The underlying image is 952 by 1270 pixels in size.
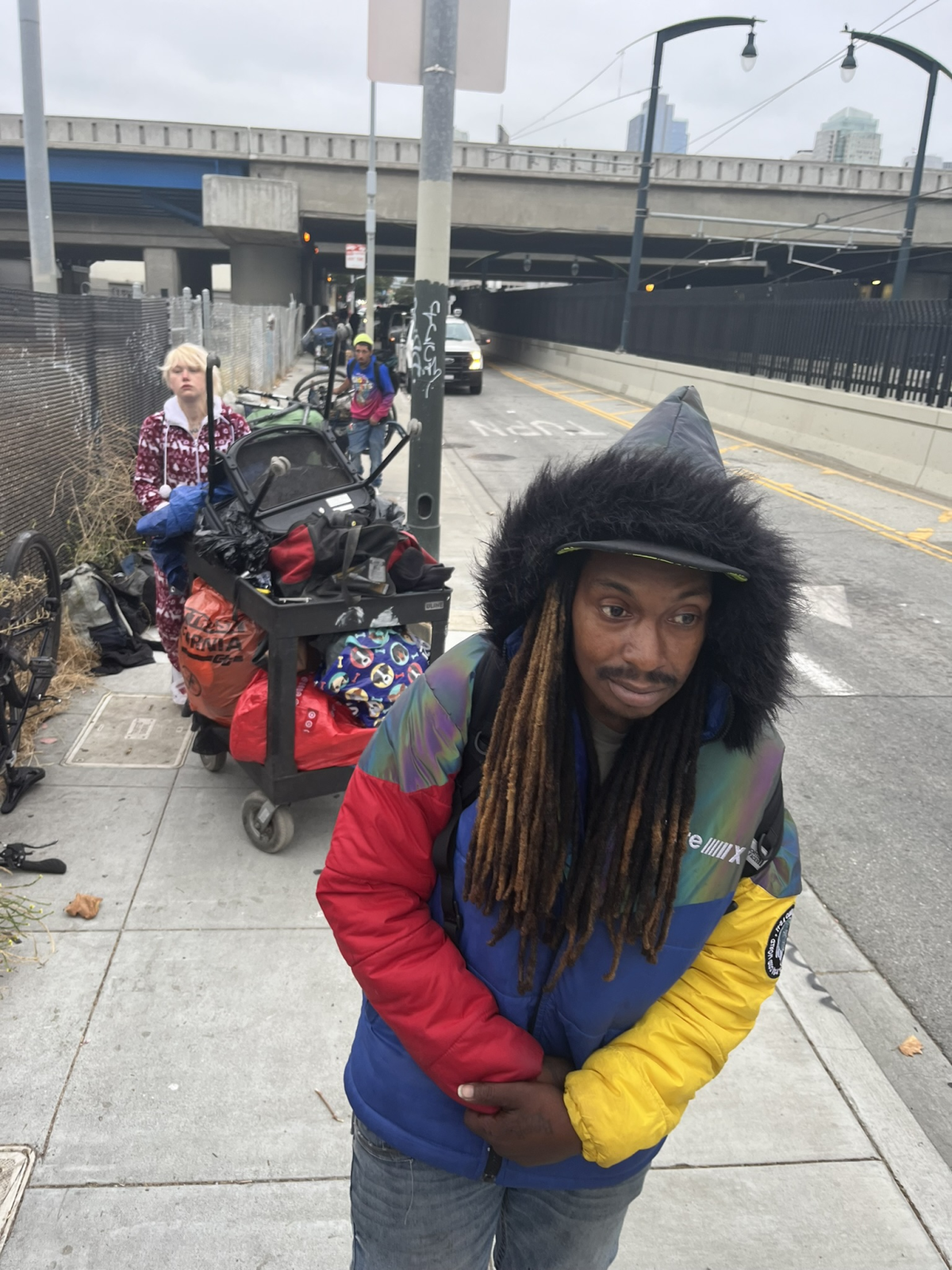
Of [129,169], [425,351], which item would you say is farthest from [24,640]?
[129,169]

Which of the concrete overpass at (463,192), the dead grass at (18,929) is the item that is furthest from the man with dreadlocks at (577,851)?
the concrete overpass at (463,192)

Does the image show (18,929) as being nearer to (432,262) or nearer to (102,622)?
(102,622)

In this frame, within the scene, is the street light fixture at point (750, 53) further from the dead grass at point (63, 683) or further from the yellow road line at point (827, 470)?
the dead grass at point (63, 683)

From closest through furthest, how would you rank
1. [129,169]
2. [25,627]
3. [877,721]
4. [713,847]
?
1. [713,847]
2. [25,627]
3. [877,721]
4. [129,169]

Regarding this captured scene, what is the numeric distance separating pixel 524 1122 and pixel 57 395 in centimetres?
643

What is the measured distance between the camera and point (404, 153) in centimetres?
3791

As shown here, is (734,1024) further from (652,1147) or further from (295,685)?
(295,685)

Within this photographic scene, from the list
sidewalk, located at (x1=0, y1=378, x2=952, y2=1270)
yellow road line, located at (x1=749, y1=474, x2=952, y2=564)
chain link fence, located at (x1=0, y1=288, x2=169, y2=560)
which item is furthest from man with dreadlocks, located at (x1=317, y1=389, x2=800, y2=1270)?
yellow road line, located at (x1=749, y1=474, x2=952, y2=564)

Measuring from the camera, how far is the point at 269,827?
4031 millimetres

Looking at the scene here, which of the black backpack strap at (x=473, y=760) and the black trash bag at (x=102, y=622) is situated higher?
A: the black backpack strap at (x=473, y=760)

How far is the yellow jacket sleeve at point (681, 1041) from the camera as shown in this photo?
1503 millimetres

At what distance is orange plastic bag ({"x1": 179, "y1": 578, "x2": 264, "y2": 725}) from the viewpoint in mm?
4082

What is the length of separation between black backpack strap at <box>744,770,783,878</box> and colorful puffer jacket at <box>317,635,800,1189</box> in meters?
0.03

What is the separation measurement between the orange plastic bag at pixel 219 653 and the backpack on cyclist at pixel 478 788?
2616mm
